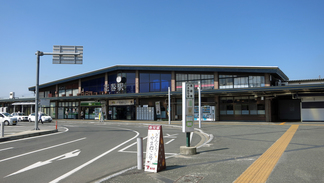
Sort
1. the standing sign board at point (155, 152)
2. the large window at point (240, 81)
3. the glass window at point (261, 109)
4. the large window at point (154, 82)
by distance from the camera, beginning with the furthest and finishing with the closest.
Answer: the large window at point (154, 82), the large window at point (240, 81), the glass window at point (261, 109), the standing sign board at point (155, 152)

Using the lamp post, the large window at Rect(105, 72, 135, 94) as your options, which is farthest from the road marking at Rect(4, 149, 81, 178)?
the large window at Rect(105, 72, 135, 94)

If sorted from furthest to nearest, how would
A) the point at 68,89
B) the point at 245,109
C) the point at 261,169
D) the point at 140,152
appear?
the point at 68,89 < the point at 245,109 < the point at 140,152 < the point at 261,169

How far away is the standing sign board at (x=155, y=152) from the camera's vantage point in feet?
22.3

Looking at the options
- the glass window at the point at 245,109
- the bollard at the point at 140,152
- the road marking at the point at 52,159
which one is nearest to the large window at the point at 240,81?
the glass window at the point at 245,109

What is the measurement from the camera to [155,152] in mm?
6867

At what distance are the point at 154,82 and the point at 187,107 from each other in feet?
91.4

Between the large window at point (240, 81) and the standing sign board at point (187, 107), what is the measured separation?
2287 centimetres

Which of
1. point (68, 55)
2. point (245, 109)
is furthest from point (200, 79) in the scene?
point (68, 55)

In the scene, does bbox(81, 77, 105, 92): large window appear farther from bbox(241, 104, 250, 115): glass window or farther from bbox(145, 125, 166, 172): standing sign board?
bbox(145, 125, 166, 172): standing sign board

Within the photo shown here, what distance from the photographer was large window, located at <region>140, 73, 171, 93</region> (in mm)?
36269

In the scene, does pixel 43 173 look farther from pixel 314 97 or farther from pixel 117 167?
pixel 314 97

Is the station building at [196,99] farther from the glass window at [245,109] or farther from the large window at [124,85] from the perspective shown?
the glass window at [245,109]

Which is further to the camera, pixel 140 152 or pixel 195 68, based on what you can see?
pixel 195 68

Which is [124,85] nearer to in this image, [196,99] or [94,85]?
[94,85]
